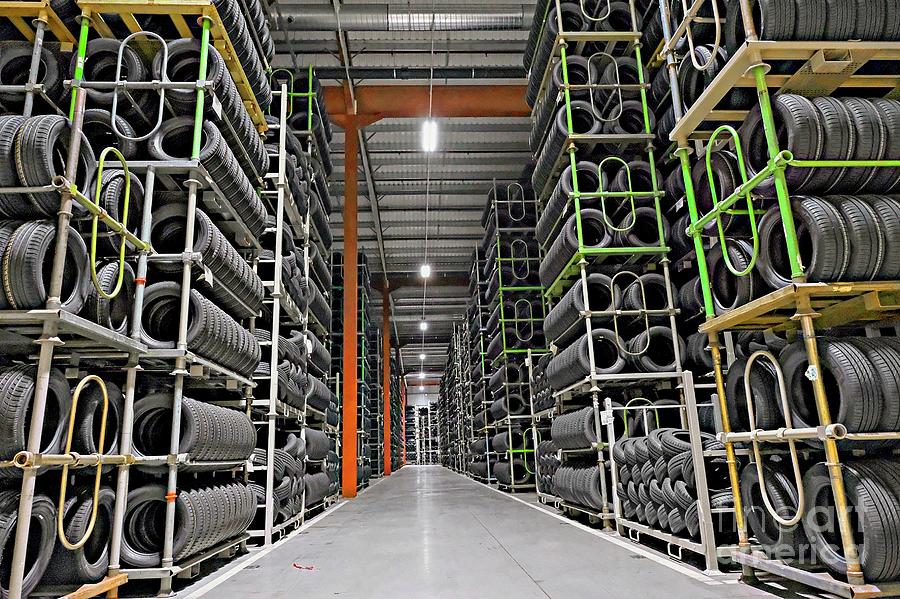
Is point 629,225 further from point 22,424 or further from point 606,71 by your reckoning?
point 22,424

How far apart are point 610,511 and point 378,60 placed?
10.3 meters

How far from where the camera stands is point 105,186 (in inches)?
172

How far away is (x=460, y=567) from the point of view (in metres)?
4.85

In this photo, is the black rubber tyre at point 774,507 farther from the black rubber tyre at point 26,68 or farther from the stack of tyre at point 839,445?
the black rubber tyre at point 26,68

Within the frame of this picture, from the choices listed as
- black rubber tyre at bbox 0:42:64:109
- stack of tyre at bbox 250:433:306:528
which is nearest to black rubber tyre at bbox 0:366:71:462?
black rubber tyre at bbox 0:42:64:109

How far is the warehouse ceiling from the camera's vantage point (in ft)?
36.9

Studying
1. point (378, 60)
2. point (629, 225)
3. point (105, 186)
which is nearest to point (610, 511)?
point (629, 225)

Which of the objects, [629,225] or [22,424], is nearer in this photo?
[22,424]

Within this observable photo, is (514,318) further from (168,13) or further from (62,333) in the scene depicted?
(62,333)

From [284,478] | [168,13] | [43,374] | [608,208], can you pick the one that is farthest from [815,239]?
[284,478]

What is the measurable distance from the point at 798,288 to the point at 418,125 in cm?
1222

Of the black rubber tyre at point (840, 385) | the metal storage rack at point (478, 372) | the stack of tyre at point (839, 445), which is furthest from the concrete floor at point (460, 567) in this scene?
the metal storage rack at point (478, 372)

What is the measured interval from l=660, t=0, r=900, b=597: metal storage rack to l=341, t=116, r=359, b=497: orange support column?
29.9 ft

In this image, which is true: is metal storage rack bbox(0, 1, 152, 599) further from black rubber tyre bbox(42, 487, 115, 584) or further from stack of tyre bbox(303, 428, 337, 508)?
stack of tyre bbox(303, 428, 337, 508)
